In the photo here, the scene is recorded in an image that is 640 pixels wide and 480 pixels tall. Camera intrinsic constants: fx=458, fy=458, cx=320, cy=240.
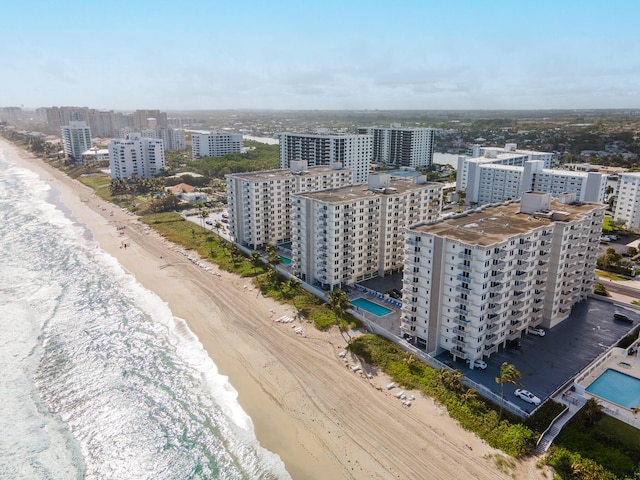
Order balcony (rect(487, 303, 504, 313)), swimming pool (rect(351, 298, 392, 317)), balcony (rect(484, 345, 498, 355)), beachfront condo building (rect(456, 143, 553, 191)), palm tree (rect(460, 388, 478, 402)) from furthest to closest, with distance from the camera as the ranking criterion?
beachfront condo building (rect(456, 143, 553, 191)) < swimming pool (rect(351, 298, 392, 317)) < balcony (rect(484, 345, 498, 355)) < balcony (rect(487, 303, 504, 313)) < palm tree (rect(460, 388, 478, 402))

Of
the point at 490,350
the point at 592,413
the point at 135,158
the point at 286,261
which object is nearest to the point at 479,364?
the point at 490,350

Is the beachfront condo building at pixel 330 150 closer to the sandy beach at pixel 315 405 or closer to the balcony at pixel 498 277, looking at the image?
the sandy beach at pixel 315 405

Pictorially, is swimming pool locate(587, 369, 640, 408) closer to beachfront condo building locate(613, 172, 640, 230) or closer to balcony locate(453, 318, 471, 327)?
balcony locate(453, 318, 471, 327)

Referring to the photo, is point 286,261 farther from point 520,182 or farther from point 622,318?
point 520,182

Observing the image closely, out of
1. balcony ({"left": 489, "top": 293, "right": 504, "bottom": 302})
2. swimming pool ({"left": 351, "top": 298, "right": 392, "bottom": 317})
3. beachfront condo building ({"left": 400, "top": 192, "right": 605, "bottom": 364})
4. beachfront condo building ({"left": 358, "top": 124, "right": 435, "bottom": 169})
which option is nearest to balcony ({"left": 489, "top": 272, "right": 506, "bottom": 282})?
beachfront condo building ({"left": 400, "top": 192, "right": 605, "bottom": 364})

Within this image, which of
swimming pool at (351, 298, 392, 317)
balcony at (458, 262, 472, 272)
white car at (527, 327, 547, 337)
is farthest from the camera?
swimming pool at (351, 298, 392, 317)

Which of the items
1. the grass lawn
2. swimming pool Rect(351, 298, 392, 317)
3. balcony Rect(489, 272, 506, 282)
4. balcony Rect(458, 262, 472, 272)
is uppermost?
balcony Rect(458, 262, 472, 272)
